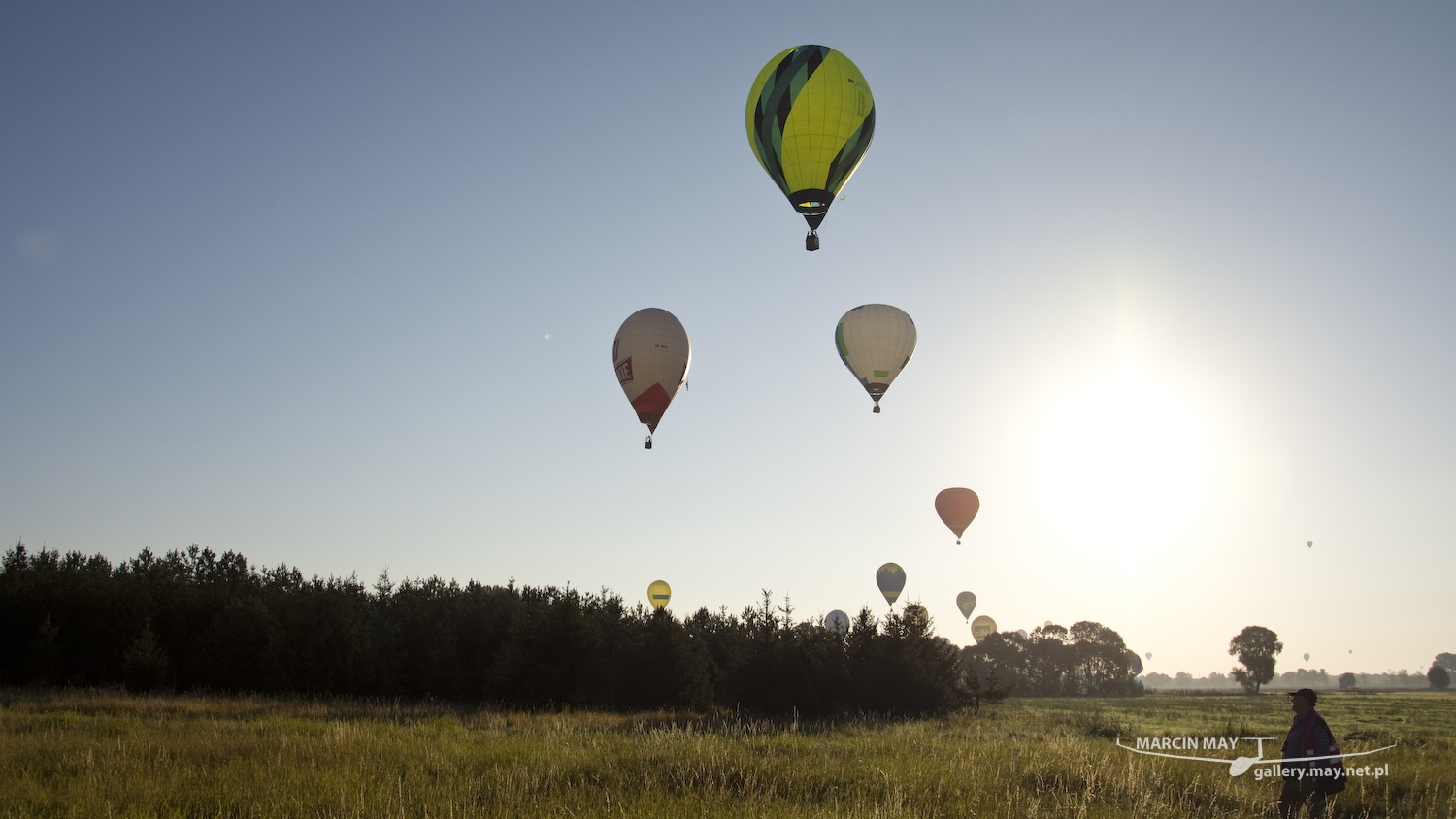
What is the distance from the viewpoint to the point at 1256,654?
119 metres

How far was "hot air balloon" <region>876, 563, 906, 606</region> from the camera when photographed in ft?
235

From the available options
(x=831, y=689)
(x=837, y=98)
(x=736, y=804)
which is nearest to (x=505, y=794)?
(x=736, y=804)

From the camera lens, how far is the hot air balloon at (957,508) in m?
46.6

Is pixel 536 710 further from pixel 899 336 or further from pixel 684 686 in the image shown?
pixel 899 336

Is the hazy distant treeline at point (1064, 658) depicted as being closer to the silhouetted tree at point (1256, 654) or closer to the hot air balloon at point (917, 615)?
the silhouetted tree at point (1256, 654)

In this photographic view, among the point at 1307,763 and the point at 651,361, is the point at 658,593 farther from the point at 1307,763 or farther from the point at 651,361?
the point at 1307,763

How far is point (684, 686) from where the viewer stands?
28.6 metres

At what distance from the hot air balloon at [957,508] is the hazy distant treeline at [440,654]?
14.5 meters

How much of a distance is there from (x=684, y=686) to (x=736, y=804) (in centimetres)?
2051

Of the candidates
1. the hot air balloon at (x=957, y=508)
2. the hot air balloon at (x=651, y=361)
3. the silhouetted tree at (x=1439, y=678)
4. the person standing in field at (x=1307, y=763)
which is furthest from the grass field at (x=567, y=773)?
the silhouetted tree at (x=1439, y=678)

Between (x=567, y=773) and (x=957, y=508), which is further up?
(x=957, y=508)

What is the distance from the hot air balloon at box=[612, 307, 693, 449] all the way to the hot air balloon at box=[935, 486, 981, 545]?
22.4 meters

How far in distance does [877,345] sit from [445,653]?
67.6 feet

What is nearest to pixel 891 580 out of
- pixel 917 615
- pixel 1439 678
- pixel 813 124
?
pixel 917 615
